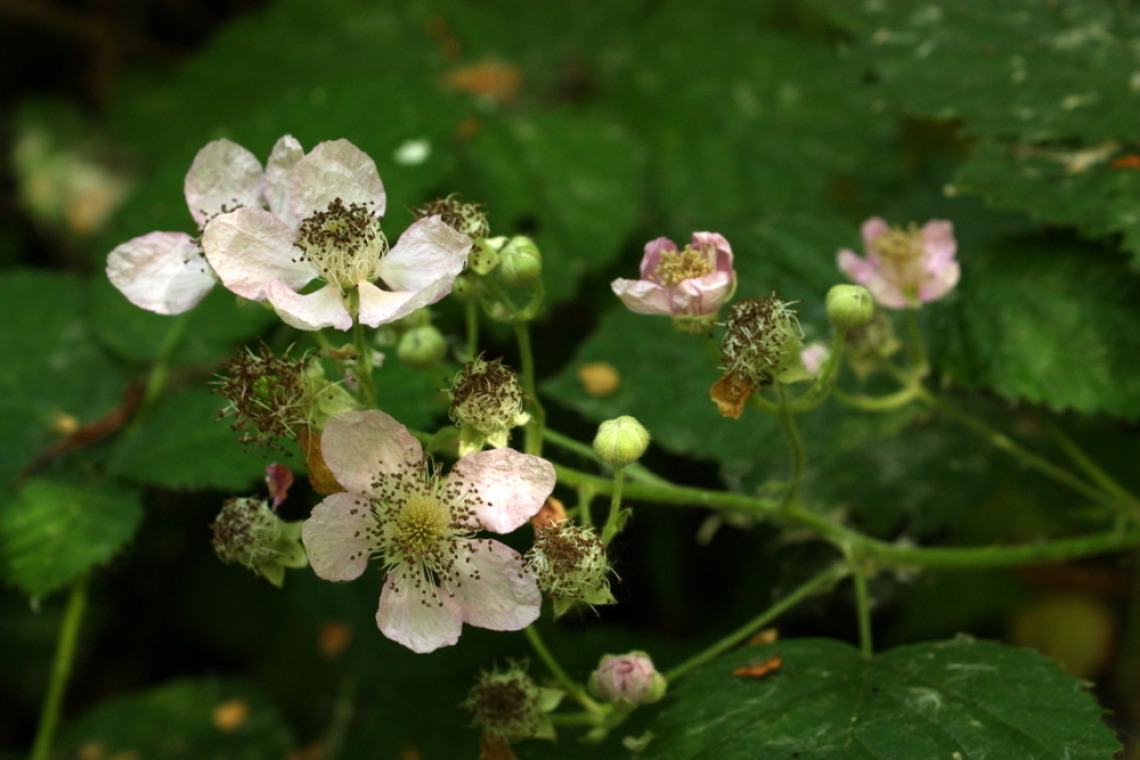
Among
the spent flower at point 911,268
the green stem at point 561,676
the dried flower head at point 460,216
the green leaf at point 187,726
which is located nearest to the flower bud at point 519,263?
the dried flower head at point 460,216

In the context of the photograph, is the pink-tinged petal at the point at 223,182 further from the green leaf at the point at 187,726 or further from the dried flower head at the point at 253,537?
the green leaf at the point at 187,726

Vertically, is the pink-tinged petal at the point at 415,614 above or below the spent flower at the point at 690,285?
below

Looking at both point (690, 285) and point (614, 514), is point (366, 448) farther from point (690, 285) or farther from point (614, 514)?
point (690, 285)

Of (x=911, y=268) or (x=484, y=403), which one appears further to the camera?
(x=911, y=268)

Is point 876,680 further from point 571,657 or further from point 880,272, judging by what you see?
point 571,657

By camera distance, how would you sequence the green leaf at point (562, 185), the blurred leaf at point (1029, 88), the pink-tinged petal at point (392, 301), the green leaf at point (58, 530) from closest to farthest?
the pink-tinged petal at point (392, 301) < the green leaf at point (58, 530) < the blurred leaf at point (1029, 88) < the green leaf at point (562, 185)

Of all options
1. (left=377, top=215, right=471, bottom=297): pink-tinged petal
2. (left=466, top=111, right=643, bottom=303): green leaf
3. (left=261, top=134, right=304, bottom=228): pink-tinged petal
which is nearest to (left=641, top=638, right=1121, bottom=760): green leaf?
(left=377, top=215, right=471, bottom=297): pink-tinged petal

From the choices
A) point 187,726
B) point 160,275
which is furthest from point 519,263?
point 187,726
